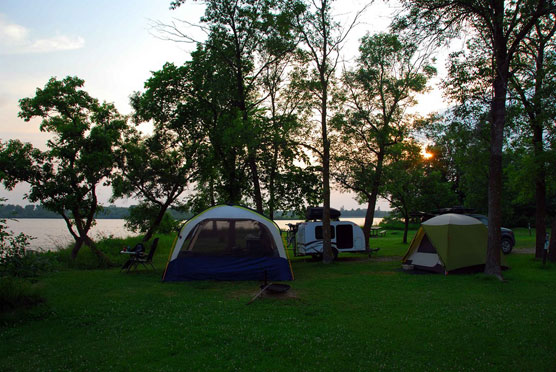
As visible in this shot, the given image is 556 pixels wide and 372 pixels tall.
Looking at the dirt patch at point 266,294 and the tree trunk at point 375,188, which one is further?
the tree trunk at point 375,188

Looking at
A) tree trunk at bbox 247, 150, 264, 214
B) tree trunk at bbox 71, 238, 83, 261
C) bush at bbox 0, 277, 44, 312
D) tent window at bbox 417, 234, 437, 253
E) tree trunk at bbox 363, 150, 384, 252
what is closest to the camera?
bush at bbox 0, 277, 44, 312

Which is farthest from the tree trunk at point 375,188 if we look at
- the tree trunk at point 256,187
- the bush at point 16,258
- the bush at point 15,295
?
the bush at point 16,258

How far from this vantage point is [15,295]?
8211mm

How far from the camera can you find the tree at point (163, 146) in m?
19.5

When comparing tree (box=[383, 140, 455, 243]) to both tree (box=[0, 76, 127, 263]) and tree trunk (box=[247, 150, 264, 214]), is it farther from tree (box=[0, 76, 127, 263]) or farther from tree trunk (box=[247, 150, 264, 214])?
tree (box=[0, 76, 127, 263])

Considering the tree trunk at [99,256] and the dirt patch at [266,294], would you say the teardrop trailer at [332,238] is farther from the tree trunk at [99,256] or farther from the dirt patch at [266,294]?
the tree trunk at [99,256]

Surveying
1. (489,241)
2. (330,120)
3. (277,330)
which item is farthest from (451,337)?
(330,120)

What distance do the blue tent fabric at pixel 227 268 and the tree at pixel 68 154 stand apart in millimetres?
6209

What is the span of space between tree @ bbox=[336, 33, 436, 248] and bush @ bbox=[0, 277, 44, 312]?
15.0 meters

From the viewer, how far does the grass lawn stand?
5.25 m

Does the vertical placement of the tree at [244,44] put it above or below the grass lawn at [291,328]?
above

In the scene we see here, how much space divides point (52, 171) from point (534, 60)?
65.2ft

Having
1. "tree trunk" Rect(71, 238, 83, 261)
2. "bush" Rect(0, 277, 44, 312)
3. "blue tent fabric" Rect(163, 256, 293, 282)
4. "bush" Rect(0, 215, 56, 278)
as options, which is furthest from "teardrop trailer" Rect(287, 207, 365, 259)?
"bush" Rect(0, 215, 56, 278)

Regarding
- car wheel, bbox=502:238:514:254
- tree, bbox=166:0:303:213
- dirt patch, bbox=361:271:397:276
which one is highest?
tree, bbox=166:0:303:213
